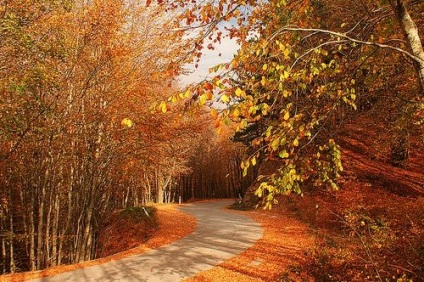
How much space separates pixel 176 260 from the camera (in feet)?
29.6

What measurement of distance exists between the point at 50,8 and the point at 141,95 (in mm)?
3704

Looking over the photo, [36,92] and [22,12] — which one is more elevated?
[22,12]

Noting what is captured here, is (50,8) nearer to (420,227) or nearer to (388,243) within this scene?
(388,243)

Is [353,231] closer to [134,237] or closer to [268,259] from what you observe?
[268,259]

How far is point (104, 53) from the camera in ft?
36.7

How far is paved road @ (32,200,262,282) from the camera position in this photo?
25.1 feet

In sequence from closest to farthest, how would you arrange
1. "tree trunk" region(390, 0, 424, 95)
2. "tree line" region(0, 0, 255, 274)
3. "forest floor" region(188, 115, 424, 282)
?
"tree trunk" region(390, 0, 424, 95) → "forest floor" region(188, 115, 424, 282) → "tree line" region(0, 0, 255, 274)

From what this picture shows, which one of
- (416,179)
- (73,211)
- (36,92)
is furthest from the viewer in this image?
(416,179)

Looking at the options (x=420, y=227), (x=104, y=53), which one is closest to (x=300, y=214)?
(x=420, y=227)

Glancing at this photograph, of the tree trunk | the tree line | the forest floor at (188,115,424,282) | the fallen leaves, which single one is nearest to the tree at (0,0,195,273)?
the tree line

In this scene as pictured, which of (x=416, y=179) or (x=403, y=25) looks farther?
(x=416, y=179)

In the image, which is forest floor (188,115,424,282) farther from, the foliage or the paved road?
the foliage

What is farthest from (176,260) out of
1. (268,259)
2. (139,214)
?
(139,214)

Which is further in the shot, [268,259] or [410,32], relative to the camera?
[268,259]
